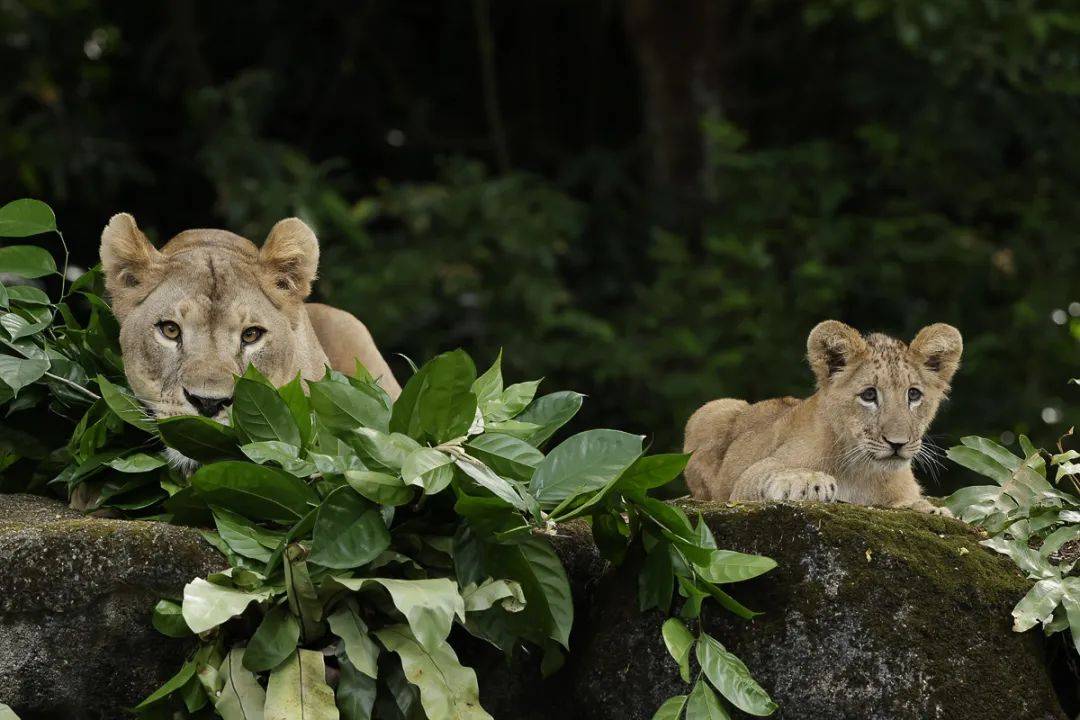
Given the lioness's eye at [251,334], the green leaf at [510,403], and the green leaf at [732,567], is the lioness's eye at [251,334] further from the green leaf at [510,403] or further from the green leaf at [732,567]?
the green leaf at [732,567]

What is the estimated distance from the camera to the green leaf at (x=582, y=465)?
4.62 m

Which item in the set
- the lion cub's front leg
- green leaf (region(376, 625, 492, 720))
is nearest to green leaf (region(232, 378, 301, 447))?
green leaf (region(376, 625, 492, 720))

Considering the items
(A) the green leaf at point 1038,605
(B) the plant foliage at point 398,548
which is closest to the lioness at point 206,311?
(B) the plant foliage at point 398,548

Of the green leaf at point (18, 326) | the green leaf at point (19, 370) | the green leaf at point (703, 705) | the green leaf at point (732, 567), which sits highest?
the green leaf at point (18, 326)

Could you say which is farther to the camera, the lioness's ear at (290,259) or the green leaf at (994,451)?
the lioness's ear at (290,259)

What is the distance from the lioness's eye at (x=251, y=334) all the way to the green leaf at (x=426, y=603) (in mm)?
1600

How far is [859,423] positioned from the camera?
6.14 meters

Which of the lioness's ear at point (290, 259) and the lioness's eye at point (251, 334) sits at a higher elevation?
the lioness's ear at point (290, 259)

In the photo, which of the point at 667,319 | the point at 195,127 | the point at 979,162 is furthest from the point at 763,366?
the point at 195,127

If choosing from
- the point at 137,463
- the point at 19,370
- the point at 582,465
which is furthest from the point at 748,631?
the point at 19,370

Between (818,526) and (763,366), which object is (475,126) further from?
(818,526)

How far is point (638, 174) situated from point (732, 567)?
38.6 ft

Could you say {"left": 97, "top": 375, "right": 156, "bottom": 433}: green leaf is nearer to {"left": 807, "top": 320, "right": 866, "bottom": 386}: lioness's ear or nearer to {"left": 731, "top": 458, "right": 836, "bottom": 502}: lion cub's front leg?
{"left": 731, "top": 458, "right": 836, "bottom": 502}: lion cub's front leg

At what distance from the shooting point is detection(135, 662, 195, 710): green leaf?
4180 millimetres
